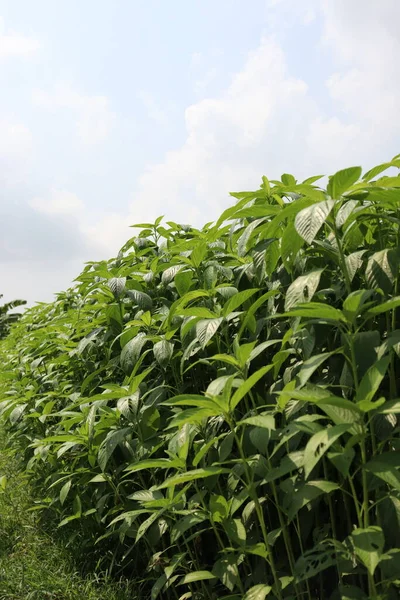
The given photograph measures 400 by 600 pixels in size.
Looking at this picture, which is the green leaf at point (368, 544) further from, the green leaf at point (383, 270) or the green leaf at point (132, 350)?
the green leaf at point (132, 350)

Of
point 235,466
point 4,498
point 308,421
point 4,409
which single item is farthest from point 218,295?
point 4,498

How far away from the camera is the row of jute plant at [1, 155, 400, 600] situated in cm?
152

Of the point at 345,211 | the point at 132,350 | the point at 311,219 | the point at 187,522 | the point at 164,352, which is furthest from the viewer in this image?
the point at 132,350

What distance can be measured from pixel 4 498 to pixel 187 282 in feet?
9.34

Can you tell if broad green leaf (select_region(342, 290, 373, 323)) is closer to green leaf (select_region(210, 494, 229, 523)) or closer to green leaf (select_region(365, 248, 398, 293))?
green leaf (select_region(365, 248, 398, 293))

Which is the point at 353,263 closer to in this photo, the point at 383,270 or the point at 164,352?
the point at 383,270

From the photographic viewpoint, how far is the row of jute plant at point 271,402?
152 cm

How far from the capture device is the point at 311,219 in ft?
4.82

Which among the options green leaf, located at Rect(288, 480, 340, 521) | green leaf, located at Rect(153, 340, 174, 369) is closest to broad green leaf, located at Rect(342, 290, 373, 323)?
green leaf, located at Rect(288, 480, 340, 521)

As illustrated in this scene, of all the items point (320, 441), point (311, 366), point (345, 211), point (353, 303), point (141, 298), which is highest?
point (141, 298)

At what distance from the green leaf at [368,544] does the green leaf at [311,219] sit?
71 cm

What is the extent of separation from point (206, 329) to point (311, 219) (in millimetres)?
567

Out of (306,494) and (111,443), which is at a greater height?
(111,443)

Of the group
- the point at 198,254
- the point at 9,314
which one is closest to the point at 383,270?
the point at 198,254
